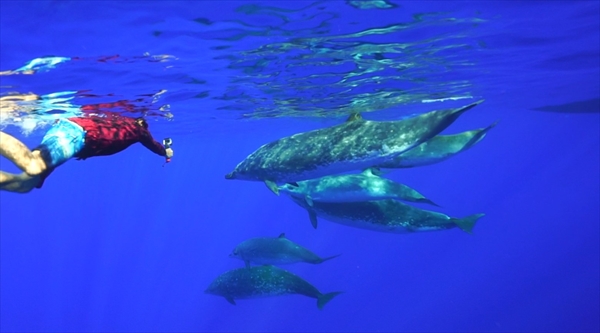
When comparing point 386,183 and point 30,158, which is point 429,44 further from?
point 30,158

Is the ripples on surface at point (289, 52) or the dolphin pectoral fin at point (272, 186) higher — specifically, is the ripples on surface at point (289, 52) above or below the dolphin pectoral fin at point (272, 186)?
above

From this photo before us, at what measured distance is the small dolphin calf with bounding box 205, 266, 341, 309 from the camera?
12953 mm

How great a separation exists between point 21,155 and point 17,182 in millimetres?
355

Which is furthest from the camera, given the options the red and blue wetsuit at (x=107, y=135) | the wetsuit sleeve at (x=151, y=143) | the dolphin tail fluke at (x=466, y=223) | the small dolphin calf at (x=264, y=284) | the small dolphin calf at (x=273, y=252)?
the small dolphin calf at (x=264, y=284)

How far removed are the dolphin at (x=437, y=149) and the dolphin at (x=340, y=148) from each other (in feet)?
2.60

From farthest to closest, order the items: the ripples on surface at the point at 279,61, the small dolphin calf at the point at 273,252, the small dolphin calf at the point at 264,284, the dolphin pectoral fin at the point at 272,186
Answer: the small dolphin calf at the point at 264,284, the small dolphin calf at the point at 273,252, the ripples on surface at the point at 279,61, the dolphin pectoral fin at the point at 272,186

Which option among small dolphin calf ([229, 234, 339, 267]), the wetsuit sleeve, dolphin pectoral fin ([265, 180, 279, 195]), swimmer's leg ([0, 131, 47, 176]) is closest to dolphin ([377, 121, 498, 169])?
dolphin pectoral fin ([265, 180, 279, 195])

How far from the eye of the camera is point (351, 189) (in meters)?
10.8

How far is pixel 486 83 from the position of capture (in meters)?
20.3

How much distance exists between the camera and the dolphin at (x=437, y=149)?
8.22 metres

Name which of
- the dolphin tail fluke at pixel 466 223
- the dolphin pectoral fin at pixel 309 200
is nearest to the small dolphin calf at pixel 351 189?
the dolphin pectoral fin at pixel 309 200

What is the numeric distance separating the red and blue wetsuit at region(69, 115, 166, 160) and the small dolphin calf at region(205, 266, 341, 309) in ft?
19.7

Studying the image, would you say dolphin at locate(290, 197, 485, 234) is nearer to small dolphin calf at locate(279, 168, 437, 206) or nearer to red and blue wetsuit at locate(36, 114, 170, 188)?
small dolphin calf at locate(279, 168, 437, 206)

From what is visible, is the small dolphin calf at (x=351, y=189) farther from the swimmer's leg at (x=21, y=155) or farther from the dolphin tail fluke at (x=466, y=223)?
the swimmer's leg at (x=21, y=155)
